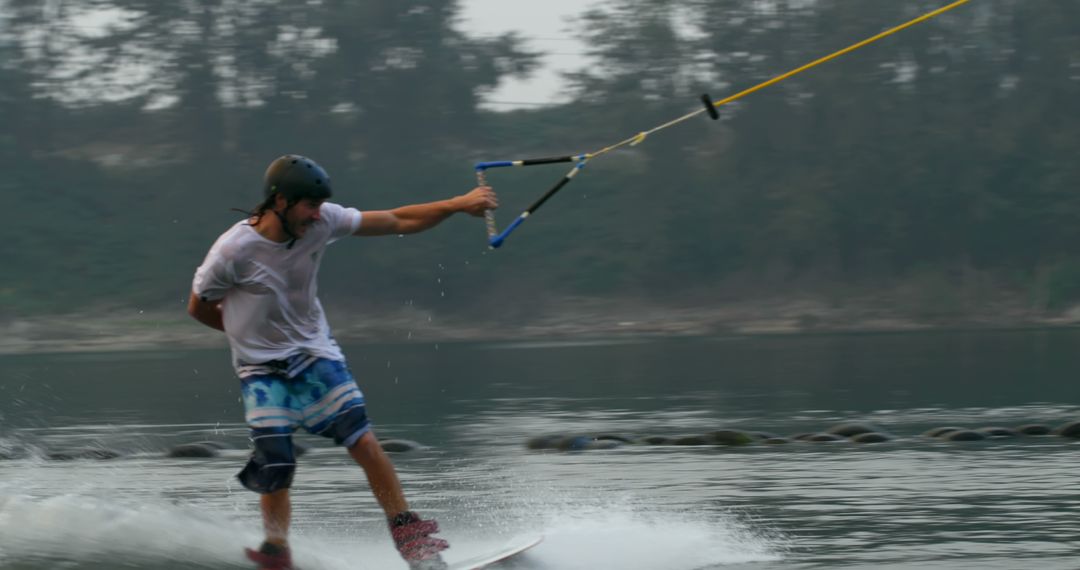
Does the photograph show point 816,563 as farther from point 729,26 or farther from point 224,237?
point 729,26

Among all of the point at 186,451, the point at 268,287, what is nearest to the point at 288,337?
the point at 268,287

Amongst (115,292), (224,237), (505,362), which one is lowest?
(115,292)

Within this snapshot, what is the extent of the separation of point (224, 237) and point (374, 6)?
195 feet

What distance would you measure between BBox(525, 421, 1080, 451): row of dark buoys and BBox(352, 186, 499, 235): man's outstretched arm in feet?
21.6

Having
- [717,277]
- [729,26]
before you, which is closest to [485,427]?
[717,277]

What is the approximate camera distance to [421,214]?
7.71 metres

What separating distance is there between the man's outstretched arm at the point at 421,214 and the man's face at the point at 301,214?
1.01 feet

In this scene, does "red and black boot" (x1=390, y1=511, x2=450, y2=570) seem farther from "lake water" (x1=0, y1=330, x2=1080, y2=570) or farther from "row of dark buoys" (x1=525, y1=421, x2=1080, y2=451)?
"row of dark buoys" (x1=525, y1=421, x2=1080, y2=451)

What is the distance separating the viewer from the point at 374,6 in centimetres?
6575

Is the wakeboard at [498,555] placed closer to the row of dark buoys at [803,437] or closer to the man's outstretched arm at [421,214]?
the man's outstretched arm at [421,214]

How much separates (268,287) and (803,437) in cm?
750

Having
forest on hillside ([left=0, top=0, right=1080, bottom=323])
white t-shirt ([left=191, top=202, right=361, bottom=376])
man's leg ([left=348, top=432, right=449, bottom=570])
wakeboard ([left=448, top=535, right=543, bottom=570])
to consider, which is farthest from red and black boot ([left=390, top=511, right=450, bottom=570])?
forest on hillside ([left=0, top=0, right=1080, bottom=323])

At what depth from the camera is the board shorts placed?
294 inches

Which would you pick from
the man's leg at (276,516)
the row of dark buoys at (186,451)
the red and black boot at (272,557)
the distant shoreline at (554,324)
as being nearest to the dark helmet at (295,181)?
the man's leg at (276,516)
